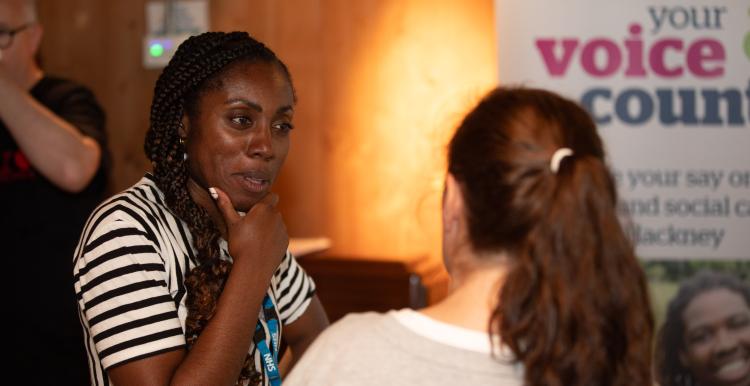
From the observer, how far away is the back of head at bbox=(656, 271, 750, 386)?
2406 millimetres

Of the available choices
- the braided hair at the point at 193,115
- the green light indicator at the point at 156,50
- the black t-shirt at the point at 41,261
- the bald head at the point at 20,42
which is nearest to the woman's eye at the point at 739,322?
the braided hair at the point at 193,115

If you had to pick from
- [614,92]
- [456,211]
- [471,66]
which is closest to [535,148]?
[456,211]

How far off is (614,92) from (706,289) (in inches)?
25.7

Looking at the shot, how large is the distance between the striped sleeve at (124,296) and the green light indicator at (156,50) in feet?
8.04

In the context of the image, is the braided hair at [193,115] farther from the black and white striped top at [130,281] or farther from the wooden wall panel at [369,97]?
the wooden wall panel at [369,97]

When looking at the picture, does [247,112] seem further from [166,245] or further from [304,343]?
[304,343]

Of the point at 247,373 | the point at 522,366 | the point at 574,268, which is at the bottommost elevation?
the point at 247,373

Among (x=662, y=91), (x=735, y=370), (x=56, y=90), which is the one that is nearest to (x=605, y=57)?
(x=662, y=91)

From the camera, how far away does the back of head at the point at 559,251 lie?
36.9 inches

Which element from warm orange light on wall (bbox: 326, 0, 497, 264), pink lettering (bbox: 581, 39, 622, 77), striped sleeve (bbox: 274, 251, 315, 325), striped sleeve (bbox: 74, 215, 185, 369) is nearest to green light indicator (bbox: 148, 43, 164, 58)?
warm orange light on wall (bbox: 326, 0, 497, 264)

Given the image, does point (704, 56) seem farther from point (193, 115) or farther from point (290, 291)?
point (193, 115)

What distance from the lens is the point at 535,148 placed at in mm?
942

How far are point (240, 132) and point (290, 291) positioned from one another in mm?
383

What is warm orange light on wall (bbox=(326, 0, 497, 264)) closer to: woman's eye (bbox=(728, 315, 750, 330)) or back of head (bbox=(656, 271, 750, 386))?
back of head (bbox=(656, 271, 750, 386))
